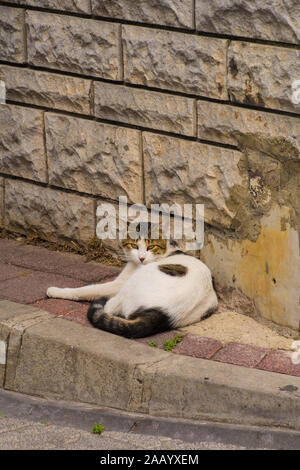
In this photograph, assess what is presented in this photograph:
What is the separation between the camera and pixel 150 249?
5.56 metres

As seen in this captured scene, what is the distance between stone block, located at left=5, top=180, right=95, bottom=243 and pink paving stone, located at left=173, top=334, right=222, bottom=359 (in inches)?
65.5

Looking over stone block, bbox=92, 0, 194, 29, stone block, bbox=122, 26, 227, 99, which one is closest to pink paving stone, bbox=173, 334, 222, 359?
stone block, bbox=122, 26, 227, 99

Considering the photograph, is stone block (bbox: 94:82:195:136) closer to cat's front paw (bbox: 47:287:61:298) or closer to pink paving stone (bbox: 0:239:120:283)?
pink paving stone (bbox: 0:239:120:283)

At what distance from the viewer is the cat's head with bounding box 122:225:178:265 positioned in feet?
18.1

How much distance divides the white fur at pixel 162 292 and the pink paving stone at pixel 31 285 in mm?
140

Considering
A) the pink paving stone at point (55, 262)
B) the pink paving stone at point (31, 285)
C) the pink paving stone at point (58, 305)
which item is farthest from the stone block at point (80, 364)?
the pink paving stone at point (55, 262)

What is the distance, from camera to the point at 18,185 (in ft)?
21.0

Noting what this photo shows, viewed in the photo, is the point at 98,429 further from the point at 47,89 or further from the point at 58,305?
the point at 47,89

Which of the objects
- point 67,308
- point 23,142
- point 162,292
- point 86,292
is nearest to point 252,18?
point 162,292

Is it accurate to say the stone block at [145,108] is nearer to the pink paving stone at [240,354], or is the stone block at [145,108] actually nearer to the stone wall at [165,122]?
the stone wall at [165,122]

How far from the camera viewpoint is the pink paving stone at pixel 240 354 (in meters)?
4.41

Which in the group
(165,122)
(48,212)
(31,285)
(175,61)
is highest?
(175,61)

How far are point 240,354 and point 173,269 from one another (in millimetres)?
805

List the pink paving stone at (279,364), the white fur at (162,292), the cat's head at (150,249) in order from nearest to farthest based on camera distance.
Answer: the pink paving stone at (279,364) → the white fur at (162,292) → the cat's head at (150,249)
